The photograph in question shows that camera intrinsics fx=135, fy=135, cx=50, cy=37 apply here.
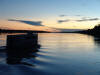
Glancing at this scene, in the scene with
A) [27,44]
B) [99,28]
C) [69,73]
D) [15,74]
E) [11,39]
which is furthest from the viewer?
[99,28]

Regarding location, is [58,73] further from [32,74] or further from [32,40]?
[32,40]

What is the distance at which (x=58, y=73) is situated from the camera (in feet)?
33.8

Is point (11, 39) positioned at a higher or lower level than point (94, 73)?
higher

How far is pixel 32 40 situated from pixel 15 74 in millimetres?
21327

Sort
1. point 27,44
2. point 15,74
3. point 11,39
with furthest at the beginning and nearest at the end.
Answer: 1. point 27,44
2. point 11,39
3. point 15,74

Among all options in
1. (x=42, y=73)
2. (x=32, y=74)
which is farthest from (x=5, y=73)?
(x=42, y=73)

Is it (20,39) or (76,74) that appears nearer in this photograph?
(76,74)

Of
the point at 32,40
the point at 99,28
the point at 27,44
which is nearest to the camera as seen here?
the point at 27,44

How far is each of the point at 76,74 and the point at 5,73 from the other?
207 inches

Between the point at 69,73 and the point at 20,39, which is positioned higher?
the point at 20,39

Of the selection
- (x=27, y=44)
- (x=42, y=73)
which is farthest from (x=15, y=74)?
(x=27, y=44)

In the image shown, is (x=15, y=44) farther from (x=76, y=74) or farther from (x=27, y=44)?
(x=76, y=74)

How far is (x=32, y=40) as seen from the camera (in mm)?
30875

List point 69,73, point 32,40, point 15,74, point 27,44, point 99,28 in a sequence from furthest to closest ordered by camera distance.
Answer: point 99,28
point 32,40
point 27,44
point 69,73
point 15,74
